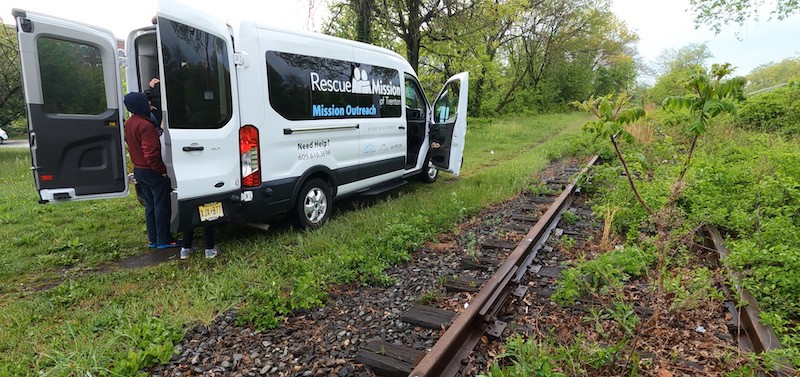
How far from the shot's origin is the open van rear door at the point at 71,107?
14.8ft

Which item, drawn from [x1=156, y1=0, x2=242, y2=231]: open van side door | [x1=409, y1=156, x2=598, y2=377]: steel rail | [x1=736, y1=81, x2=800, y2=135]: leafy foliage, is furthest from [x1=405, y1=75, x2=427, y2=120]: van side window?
[x1=736, y1=81, x2=800, y2=135]: leafy foliage

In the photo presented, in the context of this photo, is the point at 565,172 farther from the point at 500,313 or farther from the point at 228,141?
the point at 228,141

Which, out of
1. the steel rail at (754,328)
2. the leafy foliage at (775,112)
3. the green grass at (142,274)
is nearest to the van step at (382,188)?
the green grass at (142,274)

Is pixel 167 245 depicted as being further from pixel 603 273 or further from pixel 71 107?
pixel 603 273

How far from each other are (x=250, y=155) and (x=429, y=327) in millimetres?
2852

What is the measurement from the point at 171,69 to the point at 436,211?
3485 mm

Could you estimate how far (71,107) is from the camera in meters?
4.86

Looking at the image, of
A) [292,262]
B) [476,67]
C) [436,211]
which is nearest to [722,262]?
[436,211]

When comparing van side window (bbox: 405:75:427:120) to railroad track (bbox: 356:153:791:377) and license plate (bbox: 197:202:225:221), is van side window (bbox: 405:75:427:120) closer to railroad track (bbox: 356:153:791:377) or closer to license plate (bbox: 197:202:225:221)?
railroad track (bbox: 356:153:791:377)

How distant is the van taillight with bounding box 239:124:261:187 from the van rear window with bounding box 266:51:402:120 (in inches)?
17.6

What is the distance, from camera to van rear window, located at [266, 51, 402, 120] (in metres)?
4.95

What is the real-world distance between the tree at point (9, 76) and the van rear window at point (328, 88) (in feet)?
52.3

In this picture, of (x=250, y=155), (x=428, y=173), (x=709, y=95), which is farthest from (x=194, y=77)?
(x=428, y=173)

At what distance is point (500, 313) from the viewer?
3189mm
